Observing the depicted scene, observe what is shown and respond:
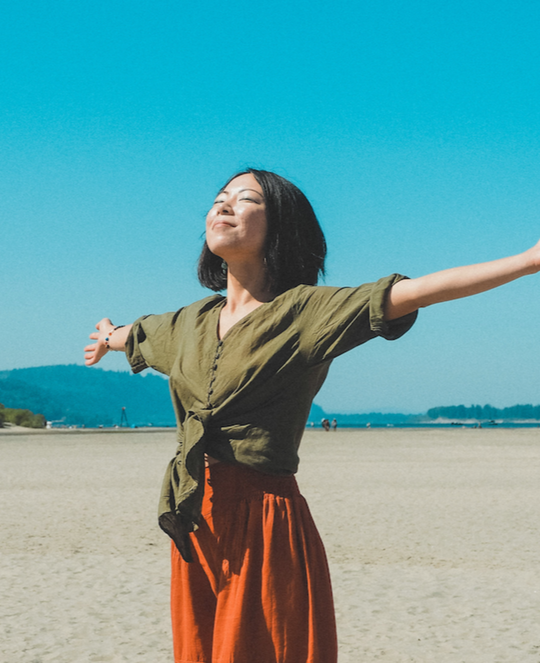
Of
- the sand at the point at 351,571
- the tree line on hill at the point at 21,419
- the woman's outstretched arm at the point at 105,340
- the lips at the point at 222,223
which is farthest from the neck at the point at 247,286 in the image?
the tree line on hill at the point at 21,419

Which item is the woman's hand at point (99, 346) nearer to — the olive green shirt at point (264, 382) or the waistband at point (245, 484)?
the olive green shirt at point (264, 382)

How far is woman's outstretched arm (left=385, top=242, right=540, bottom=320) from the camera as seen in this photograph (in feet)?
5.56

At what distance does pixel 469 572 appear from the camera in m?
6.91

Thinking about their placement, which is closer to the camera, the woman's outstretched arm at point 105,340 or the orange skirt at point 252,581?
the orange skirt at point 252,581

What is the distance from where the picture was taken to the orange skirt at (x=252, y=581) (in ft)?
6.27

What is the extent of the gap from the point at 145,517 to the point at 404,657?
6.11 meters

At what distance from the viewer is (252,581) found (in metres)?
1.96

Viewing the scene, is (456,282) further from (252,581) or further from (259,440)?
(252,581)

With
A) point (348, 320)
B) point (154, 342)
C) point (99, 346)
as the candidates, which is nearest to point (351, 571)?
point (99, 346)

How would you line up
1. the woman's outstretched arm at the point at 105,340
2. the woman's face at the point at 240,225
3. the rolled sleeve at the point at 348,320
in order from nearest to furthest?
the rolled sleeve at the point at 348,320 → the woman's face at the point at 240,225 → the woman's outstretched arm at the point at 105,340

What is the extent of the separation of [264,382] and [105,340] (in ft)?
3.03

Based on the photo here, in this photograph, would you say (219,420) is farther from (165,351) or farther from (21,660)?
(21,660)

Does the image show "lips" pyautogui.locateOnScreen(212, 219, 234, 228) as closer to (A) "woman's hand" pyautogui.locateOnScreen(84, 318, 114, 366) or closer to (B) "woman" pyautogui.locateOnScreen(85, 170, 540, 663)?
(B) "woman" pyautogui.locateOnScreen(85, 170, 540, 663)

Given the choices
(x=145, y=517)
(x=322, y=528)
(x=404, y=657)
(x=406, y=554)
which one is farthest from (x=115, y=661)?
(x=145, y=517)
